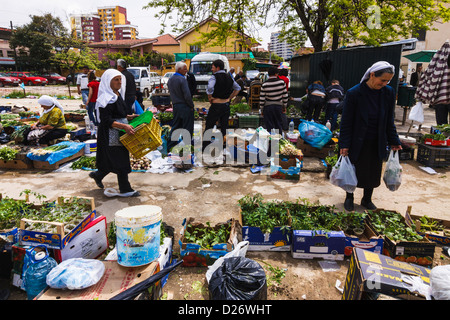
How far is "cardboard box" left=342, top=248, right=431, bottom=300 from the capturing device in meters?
1.82

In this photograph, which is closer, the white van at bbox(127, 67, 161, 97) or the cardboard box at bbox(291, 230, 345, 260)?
the cardboard box at bbox(291, 230, 345, 260)

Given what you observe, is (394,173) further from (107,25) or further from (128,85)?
(107,25)

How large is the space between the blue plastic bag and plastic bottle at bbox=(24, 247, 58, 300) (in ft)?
18.5

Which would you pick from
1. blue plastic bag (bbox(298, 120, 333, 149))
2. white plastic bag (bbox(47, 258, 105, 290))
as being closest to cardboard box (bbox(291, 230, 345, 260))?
white plastic bag (bbox(47, 258, 105, 290))

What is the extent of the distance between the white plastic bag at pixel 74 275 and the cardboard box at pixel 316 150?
5.55 m

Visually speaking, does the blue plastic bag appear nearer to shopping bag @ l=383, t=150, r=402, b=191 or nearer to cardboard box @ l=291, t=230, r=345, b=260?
shopping bag @ l=383, t=150, r=402, b=191

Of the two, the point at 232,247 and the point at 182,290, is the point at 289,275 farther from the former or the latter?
the point at 182,290

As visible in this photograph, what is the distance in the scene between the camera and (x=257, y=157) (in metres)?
6.25

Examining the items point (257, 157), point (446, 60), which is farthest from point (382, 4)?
point (257, 157)

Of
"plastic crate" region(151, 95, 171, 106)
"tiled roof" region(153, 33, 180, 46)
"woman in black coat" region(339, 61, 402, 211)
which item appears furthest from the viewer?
"tiled roof" region(153, 33, 180, 46)

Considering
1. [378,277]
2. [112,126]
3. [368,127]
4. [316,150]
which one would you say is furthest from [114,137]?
[316,150]

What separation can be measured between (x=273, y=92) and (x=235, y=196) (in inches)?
114

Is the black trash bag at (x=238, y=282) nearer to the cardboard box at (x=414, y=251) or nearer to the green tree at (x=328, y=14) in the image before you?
the cardboard box at (x=414, y=251)
